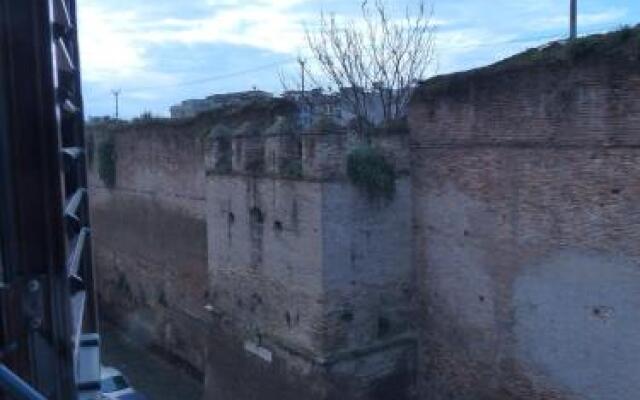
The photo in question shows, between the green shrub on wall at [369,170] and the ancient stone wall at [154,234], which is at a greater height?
the green shrub on wall at [369,170]

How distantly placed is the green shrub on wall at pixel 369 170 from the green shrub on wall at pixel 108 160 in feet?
28.7

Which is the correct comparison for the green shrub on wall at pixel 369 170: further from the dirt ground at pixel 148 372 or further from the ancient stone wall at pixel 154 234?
the dirt ground at pixel 148 372

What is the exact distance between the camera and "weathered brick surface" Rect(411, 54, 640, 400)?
7.00 m

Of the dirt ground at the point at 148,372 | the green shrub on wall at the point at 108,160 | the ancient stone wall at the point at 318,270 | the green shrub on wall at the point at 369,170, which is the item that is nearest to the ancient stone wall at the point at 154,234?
the green shrub on wall at the point at 108,160

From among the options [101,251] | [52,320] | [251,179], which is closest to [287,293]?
[251,179]

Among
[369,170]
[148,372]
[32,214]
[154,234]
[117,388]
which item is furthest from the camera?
[154,234]

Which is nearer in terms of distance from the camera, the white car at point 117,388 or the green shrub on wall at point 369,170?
the green shrub on wall at point 369,170

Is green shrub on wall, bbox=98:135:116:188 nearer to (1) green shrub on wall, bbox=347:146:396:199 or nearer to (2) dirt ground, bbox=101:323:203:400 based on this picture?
A: (2) dirt ground, bbox=101:323:203:400

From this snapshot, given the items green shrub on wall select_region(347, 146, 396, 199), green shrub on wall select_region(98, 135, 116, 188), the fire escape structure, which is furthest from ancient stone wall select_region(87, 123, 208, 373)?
the fire escape structure

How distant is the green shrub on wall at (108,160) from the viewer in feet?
53.4

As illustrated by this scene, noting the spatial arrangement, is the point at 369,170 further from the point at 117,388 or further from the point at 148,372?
the point at 148,372

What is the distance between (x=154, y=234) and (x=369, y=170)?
698cm

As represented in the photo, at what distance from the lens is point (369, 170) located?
8.62 metres

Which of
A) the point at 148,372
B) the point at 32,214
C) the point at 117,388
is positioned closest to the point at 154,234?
the point at 148,372
